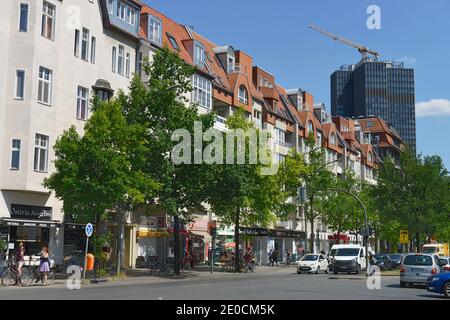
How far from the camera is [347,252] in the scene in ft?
140

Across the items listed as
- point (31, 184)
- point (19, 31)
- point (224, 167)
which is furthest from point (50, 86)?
point (224, 167)

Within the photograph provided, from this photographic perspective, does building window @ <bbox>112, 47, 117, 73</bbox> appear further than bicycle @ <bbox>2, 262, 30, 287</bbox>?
Yes

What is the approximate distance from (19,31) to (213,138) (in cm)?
1223

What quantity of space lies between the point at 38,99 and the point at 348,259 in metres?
22.7

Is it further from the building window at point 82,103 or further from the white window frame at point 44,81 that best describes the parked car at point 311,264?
the white window frame at point 44,81

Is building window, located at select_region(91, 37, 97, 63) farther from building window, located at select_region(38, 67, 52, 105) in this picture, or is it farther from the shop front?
the shop front

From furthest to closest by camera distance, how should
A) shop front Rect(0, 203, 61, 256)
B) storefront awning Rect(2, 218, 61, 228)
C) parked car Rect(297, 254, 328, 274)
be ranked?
parked car Rect(297, 254, 328, 274)
shop front Rect(0, 203, 61, 256)
storefront awning Rect(2, 218, 61, 228)

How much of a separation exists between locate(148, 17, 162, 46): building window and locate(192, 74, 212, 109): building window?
13.7ft

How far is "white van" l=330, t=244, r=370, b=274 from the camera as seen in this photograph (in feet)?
136

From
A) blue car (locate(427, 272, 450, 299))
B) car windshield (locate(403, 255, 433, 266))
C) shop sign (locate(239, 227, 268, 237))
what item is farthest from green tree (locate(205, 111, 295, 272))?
blue car (locate(427, 272, 450, 299))

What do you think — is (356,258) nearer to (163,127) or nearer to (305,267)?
(305,267)

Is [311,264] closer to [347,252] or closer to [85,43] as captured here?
[347,252]

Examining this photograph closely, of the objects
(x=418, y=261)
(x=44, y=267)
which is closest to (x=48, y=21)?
(x=44, y=267)

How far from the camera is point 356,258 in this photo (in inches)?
1639
